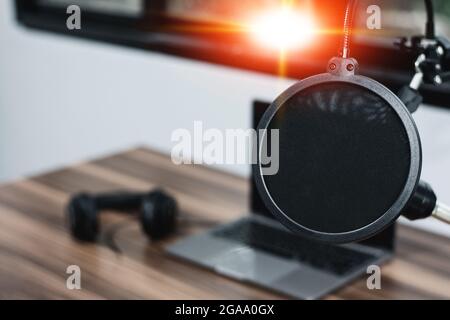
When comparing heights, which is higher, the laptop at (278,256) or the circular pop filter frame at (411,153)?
the circular pop filter frame at (411,153)

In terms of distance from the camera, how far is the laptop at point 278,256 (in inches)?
46.6

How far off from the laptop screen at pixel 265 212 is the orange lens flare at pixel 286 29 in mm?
362

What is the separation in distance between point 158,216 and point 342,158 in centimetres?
64

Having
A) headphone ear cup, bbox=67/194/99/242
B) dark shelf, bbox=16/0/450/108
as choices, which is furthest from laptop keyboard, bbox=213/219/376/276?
dark shelf, bbox=16/0/450/108

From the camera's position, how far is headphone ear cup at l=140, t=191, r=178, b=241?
135 cm

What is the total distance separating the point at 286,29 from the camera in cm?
171

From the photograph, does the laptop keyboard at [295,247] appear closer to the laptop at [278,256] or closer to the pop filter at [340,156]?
the laptop at [278,256]

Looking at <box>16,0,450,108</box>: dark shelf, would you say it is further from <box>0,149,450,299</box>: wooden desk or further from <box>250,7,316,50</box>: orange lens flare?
<box>0,149,450,299</box>: wooden desk

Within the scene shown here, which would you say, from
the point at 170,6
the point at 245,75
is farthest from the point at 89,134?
the point at 245,75

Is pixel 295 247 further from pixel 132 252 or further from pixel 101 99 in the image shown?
pixel 101 99

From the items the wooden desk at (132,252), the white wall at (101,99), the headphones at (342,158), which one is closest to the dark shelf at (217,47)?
the white wall at (101,99)

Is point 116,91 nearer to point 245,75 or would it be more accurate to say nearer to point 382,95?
point 245,75

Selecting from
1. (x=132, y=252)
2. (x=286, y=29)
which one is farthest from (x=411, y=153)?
(x=286, y=29)
